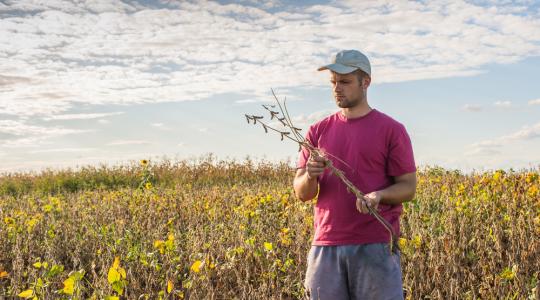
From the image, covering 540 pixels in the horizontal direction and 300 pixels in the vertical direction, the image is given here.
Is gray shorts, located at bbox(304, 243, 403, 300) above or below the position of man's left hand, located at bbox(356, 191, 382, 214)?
below

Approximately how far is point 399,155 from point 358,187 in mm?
277

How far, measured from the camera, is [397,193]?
9.37 ft

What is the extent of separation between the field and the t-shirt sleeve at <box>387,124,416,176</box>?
4.14 feet

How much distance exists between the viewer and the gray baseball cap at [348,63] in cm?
288

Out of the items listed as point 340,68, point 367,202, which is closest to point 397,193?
point 367,202

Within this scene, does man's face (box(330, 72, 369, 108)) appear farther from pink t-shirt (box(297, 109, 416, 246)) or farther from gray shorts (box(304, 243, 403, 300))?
gray shorts (box(304, 243, 403, 300))

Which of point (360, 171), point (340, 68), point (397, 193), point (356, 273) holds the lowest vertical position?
point (356, 273)

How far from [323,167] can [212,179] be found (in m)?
11.3

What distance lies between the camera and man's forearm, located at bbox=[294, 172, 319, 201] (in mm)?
2908

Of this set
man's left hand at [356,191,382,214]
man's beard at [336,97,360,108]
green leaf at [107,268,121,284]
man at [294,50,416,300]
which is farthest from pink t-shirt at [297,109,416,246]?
green leaf at [107,268,121,284]

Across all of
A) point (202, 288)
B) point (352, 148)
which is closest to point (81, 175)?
point (202, 288)

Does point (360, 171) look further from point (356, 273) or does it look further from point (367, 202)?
point (356, 273)

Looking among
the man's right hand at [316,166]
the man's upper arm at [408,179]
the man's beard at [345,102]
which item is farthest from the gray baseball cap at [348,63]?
the man's upper arm at [408,179]

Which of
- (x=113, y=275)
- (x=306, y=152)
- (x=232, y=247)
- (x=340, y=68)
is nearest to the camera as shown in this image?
(x=113, y=275)
